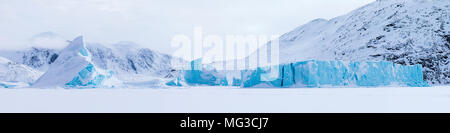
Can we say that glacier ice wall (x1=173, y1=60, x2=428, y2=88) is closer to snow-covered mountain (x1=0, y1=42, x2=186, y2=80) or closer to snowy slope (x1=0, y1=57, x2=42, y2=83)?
snowy slope (x1=0, y1=57, x2=42, y2=83)

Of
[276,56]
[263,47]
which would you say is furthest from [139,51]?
[276,56]

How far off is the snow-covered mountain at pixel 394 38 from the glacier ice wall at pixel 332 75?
14362 millimetres

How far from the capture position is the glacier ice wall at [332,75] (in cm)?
2066

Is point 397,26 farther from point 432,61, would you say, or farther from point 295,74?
point 295,74

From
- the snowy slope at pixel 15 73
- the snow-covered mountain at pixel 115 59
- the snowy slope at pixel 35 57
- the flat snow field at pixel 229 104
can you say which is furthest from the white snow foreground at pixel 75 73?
the snowy slope at pixel 35 57

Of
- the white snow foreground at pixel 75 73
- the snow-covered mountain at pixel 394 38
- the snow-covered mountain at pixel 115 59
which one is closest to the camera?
the white snow foreground at pixel 75 73

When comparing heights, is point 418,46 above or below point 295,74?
above

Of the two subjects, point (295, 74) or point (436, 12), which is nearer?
point (295, 74)

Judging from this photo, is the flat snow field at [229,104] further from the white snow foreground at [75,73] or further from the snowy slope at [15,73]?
the snowy slope at [15,73]

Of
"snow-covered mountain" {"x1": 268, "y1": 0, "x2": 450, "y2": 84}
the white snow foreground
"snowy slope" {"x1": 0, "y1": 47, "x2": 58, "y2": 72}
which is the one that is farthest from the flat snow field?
"snowy slope" {"x1": 0, "y1": 47, "x2": 58, "y2": 72}

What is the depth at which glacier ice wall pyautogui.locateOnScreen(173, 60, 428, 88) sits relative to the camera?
813 inches

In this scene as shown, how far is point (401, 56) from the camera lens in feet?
128

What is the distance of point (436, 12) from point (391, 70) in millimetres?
28535

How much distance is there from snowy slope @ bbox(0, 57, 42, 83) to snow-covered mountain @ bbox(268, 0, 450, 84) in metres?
37.5
